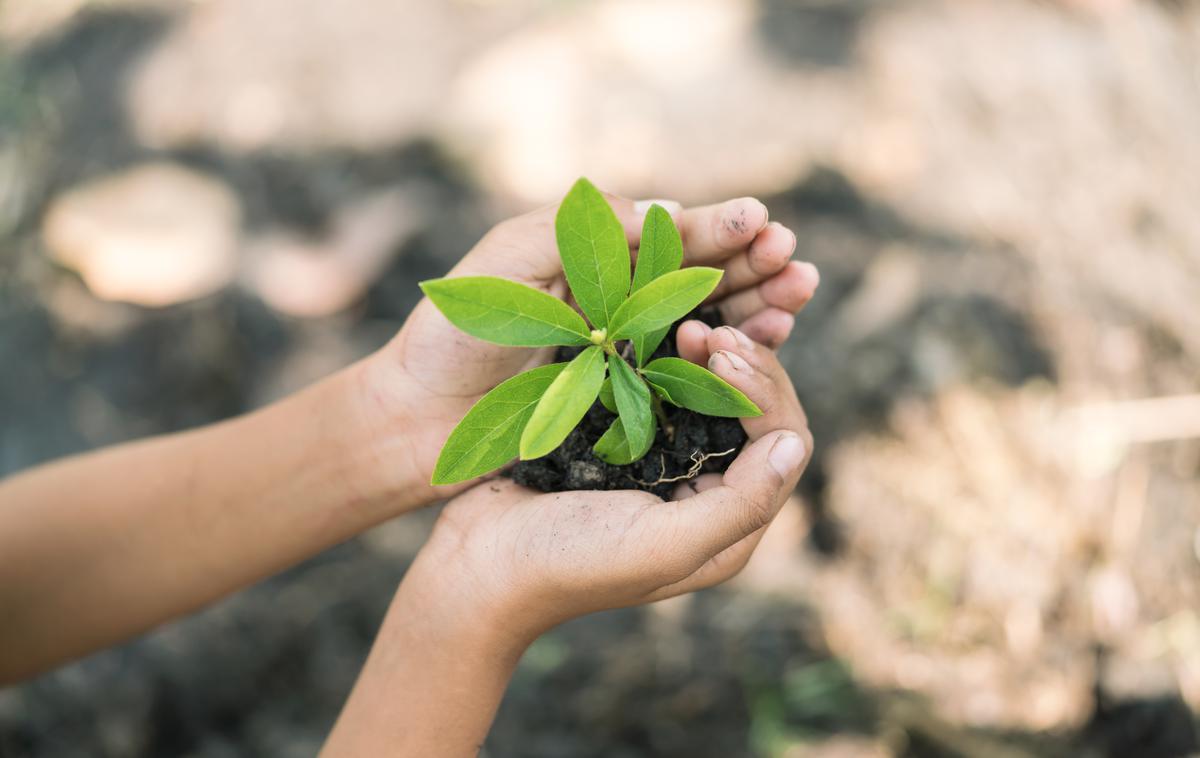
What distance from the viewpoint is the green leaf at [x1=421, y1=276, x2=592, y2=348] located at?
52.5 inches

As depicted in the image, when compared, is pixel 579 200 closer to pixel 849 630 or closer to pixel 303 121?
pixel 849 630

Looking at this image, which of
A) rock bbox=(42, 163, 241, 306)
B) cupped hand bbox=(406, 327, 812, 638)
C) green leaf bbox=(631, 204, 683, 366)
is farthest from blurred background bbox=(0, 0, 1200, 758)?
green leaf bbox=(631, 204, 683, 366)

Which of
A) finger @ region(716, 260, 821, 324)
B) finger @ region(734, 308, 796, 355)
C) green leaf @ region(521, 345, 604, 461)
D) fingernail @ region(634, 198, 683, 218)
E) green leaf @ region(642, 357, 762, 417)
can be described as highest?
fingernail @ region(634, 198, 683, 218)

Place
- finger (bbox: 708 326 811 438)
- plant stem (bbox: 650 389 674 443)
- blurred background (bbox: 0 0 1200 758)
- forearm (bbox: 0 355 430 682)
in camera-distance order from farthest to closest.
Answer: blurred background (bbox: 0 0 1200 758) < forearm (bbox: 0 355 430 682) < plant stem (bbox: 650 389 674 443) < finger (bbox: 708 326 811 438)

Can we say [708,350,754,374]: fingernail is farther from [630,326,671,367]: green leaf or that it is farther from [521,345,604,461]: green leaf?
[521,345,604,461]: green leaf

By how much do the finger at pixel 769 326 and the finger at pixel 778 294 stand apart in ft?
0.06

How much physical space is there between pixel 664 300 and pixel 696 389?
195 millimetres

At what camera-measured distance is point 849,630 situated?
8.73 feet

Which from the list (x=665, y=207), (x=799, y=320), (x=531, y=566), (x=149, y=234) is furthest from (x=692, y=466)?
(x=149, y=234)

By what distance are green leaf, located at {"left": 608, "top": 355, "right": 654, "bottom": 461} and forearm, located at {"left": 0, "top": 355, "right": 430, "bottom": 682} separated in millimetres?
644

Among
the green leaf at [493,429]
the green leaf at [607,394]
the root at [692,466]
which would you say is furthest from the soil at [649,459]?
the green leaf at [493,429]

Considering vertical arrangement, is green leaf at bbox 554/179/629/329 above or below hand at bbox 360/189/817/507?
above

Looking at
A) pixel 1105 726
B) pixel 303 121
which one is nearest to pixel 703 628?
pixel 1105 726

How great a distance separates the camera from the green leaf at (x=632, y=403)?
4.94 feet
